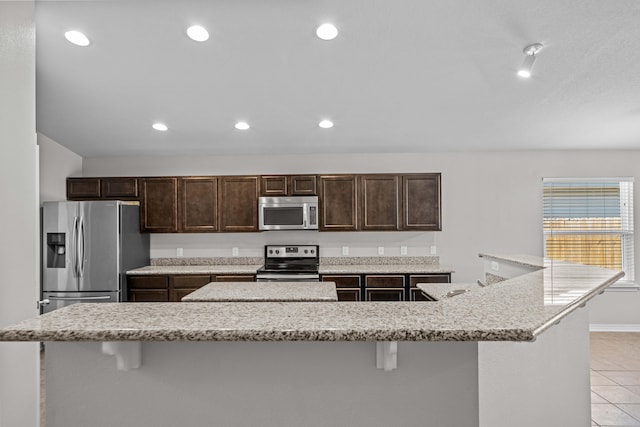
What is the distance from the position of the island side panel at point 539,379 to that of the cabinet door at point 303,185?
3.01 m

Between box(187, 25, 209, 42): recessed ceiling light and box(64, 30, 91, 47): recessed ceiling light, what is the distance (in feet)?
2.65

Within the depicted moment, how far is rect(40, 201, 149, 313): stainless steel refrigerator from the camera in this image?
4.10 metres

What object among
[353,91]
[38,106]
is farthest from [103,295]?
[353,91]

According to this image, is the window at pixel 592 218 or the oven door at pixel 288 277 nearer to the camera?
the oven door at pixel 288 277

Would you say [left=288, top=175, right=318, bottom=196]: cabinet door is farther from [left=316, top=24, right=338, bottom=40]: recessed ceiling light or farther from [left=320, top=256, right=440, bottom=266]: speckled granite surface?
[left=316, top=24, right=338, bottom=40]: recessed ceiling light

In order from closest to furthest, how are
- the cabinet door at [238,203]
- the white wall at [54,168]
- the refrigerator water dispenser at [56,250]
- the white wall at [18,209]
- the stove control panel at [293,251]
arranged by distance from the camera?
the white wall at [18,209] < the refrigerator water dispenser at [56,250] < the white wall at [54,168] < the cabinet door at [238,203] < the stove control panel at [293,251]

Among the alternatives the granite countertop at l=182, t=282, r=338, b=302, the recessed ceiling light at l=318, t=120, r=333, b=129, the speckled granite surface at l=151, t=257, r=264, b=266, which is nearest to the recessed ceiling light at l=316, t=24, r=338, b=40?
the recessed ceiling light at l=318, t=120, r=333, b=129

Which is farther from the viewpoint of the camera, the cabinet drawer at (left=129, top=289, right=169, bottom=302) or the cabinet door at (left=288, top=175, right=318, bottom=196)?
the cabinet door at (left=288, top=175, right=318, bottom=196)

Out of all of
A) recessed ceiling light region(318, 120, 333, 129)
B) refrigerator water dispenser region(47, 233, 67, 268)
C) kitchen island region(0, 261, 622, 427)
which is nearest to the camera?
kitchen island region(0, 261, 622, 427)

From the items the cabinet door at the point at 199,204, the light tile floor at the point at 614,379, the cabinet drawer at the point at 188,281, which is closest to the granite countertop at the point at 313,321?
the light tile floor at the point at 614,379

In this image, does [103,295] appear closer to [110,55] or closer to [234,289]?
[234,289]

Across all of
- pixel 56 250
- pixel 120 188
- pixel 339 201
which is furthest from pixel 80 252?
pixel 339 201

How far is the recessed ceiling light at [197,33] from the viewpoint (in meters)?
2.71

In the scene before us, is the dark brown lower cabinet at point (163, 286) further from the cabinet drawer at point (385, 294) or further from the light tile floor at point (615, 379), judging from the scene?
the light tile floor at point (615, 379)
